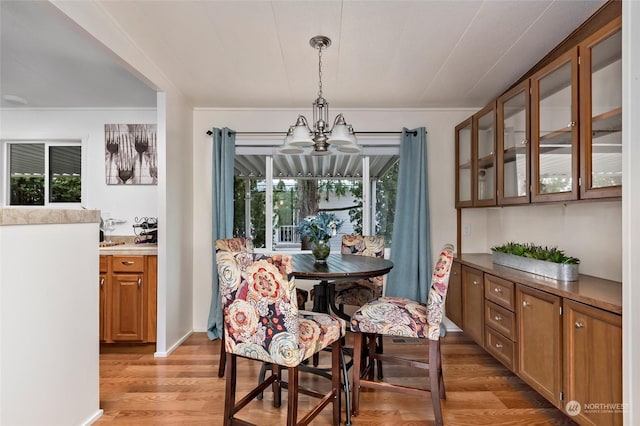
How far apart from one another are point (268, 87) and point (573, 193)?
250 centimetres

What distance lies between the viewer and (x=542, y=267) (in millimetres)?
2203

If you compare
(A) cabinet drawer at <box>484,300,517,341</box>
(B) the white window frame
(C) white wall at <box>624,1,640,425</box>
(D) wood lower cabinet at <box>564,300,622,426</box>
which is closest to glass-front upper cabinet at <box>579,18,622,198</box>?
(C) white wall at <box>624,1,640,425</box>

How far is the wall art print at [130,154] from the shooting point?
→ 3.73 m

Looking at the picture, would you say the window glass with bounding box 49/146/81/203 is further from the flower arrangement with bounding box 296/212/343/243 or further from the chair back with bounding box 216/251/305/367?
the chair back with bounding box 216/251/305/367

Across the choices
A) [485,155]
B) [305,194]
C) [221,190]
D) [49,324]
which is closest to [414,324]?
[485,155]

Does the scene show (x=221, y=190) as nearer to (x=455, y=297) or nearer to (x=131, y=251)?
(x=131, y=251)

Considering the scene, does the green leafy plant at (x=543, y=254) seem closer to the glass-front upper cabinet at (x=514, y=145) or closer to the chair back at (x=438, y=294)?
the glass-front upper cabinet at (x=514, y=145)

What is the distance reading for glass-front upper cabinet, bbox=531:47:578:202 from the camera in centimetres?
194

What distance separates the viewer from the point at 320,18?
82.0 inches

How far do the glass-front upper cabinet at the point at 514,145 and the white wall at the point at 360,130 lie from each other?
1.03m

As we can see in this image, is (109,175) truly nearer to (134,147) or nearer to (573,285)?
(134,147)

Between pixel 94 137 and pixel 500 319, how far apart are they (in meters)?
4.29

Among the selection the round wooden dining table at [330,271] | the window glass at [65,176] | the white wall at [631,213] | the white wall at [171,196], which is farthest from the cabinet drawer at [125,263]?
the white wall at [631,213]

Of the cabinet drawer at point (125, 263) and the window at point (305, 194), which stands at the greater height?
the window at point (305, 194)
